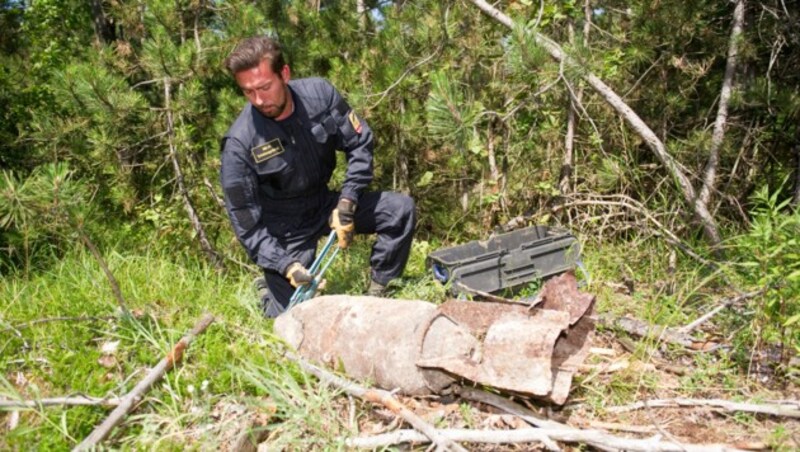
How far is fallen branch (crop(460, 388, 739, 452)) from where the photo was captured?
168cm

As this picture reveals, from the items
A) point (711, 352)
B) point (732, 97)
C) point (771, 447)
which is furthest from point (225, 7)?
point (771, 447)

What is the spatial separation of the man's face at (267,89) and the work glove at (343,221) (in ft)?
1.88

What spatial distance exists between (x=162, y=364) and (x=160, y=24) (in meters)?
2.34

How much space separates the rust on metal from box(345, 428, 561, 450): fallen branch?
0.47ft

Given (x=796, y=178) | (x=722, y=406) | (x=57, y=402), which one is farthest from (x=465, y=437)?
(x=796, y=178)

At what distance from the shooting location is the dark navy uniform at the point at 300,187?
2848 mm

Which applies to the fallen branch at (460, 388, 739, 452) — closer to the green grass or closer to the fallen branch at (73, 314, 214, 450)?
the green grass

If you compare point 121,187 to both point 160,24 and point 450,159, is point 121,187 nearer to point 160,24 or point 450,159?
point 160,24

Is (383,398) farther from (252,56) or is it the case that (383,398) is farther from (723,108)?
(723,108)

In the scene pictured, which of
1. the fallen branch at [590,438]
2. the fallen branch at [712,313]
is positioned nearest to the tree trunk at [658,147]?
the fallen branch at [712,313]

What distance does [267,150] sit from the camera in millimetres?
2854

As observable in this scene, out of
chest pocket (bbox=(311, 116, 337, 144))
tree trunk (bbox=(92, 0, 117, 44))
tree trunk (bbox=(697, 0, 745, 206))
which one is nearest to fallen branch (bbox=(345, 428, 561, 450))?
chest pocket (bbox=(311, 116, 337, 144))

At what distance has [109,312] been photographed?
2.68 m

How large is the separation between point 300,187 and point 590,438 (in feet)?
6.41
